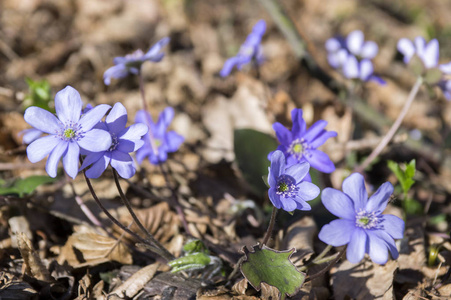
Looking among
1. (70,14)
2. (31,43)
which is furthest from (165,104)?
(70,14)

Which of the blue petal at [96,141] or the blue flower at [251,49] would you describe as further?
the blue flower at [251,49]

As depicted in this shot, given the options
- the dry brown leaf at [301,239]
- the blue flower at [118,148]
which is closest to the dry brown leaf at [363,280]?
the dry brown leaf at [301,239]

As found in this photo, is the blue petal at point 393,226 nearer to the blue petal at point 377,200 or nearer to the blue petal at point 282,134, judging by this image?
the blue petal at point 377,200

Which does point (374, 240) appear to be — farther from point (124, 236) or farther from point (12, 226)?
point (12, 226)

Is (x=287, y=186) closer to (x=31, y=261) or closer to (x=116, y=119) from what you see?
(x=116, y=119)

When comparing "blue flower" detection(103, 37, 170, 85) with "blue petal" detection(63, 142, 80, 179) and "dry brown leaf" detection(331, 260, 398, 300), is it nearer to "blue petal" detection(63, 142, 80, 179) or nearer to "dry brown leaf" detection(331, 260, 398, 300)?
"blue petal" detection(63, 142, 80, 179)
